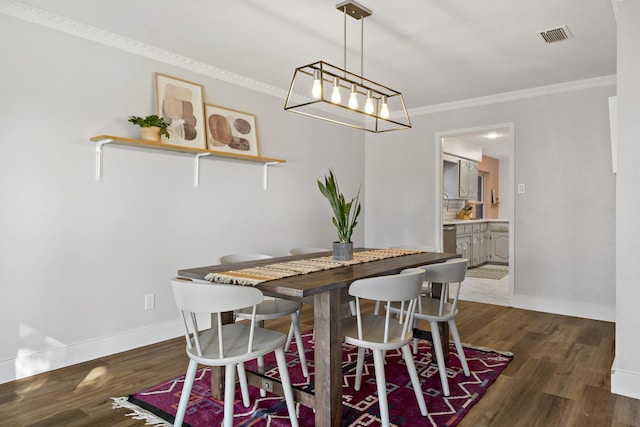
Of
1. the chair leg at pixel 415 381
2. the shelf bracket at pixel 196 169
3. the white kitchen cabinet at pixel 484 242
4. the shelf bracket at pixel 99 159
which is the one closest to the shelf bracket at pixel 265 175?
the shelf bracket at pixel 196 169

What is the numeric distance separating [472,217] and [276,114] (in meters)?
5.85

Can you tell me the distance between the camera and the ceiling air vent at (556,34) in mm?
2963

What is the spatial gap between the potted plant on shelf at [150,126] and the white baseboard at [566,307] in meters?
4.01

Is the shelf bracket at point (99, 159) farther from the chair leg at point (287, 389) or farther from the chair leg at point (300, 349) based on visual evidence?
the chair leg at point (287, 389)

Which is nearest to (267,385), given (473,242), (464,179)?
(473,242)

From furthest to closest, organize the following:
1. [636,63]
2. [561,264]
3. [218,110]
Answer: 1. [561,264]
2. [218,110]
3. [636,63]

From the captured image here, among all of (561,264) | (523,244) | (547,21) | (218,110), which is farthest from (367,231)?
(547,21)

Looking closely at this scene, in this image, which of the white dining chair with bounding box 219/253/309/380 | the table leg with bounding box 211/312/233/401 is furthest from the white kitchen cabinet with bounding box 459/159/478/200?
the table leg with bounding box 211/312/233/401

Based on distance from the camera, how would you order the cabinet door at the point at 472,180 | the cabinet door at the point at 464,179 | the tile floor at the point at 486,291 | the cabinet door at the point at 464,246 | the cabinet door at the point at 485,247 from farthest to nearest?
1. the cabinet door at the point at 472,180
2. the cabinet door at the point at 485,247
3. the cabinet door at the point at 464,179
4. the cabinet door at the point at 464,246
5. the tile floor at the point at 486,291

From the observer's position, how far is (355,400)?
2.32 m

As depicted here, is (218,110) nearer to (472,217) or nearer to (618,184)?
(618,184)

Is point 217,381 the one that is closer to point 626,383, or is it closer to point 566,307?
point 626,383

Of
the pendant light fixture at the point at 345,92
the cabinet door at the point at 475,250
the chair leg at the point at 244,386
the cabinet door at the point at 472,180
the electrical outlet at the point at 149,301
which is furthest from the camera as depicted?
the cabinet door at the point at 472,180

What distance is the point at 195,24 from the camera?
2.90m
